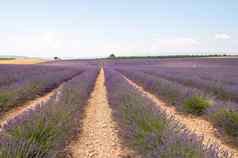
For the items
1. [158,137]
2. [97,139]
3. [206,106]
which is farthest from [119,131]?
[206,106]

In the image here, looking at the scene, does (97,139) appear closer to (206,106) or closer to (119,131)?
(119,131)

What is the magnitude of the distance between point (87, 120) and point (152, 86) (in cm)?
531

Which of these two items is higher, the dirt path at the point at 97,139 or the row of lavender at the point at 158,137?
the row of lavender at the point at 158,137

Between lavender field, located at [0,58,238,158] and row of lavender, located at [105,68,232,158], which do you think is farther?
lavender field, located at [0,58,238,158]

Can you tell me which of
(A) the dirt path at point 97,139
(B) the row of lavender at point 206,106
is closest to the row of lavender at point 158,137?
(A) the dirt path at point 97,139

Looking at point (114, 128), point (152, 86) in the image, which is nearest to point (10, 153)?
point (114, 128)

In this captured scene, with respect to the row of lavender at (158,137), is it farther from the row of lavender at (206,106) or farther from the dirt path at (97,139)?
the row of lavender at (206,106)

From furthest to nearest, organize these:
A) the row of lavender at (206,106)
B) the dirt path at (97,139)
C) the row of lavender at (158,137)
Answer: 1. the row of lavender at (206,106)
2. the dirt path at (97,139)
3. the row of lavender at (158,137)

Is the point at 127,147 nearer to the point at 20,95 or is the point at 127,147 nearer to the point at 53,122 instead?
A: the point at 53,122

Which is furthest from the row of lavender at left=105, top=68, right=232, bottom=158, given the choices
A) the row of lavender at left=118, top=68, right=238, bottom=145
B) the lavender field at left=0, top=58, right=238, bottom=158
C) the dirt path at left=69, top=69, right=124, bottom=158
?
the row of lavender at left=118, top=68, right=238, bottom=145

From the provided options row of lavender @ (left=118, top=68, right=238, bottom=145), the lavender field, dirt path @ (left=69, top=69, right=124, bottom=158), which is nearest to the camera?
the lavender field

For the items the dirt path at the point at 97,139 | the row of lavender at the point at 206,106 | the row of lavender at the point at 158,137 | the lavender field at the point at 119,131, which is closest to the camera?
the row of lavender at the point at 158,137

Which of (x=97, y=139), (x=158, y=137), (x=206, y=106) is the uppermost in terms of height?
(x=158, y=137)

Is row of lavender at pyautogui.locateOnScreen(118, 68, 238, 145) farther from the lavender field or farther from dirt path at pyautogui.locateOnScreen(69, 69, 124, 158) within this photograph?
dirt path at pyautogui.locateOnScreen(69, 69, 124, 158)
